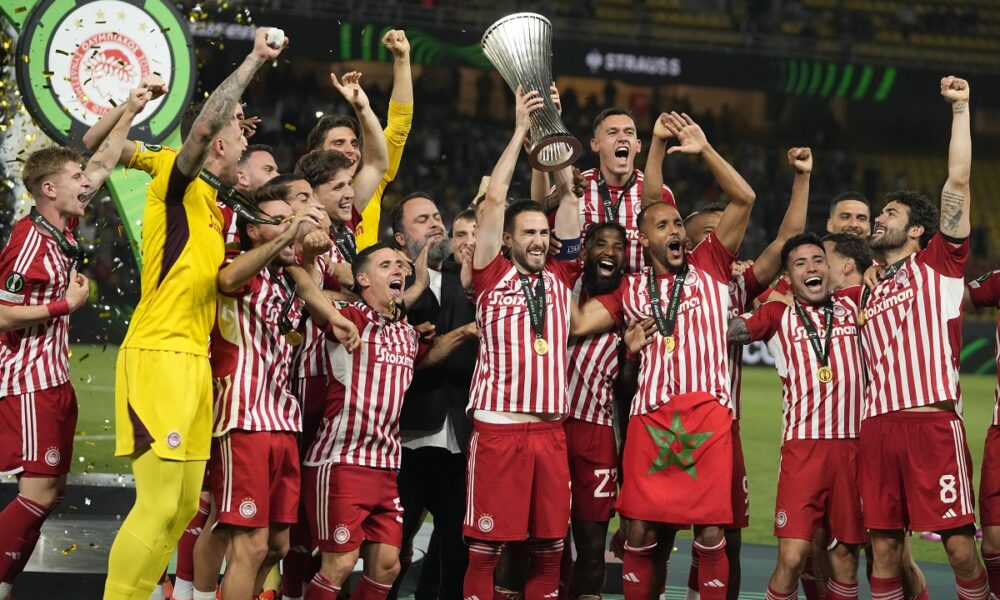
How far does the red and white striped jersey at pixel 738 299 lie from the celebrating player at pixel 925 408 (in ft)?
2.49

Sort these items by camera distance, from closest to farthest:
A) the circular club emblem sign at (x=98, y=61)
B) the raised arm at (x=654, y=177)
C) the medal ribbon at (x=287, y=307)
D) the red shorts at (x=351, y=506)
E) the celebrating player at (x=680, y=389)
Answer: the medal ribbon at (x=287, y=307) < the red shorts at (x=351, y=506) < the celebrating player at (x=680, y=389) < the raised arm at (x=654, y=177) < the circular club emblem sign at (x=98, y=61)

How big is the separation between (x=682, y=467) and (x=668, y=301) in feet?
2.36

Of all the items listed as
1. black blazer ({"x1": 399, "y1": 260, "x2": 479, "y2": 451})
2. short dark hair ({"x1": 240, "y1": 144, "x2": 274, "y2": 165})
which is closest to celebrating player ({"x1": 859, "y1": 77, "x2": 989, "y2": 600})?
black blazer ({"x1": 399, "y1": 260, "x2": 479, "y2": 451})

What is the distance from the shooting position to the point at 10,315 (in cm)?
532

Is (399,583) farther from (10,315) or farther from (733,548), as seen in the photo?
(10,315)

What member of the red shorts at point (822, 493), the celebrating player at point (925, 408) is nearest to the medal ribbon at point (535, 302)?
the red shorts at point (822, 493)

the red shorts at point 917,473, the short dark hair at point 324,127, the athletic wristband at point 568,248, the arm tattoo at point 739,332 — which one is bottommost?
the red shorts at point 917,473

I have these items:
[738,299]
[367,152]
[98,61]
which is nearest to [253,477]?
[367,152]

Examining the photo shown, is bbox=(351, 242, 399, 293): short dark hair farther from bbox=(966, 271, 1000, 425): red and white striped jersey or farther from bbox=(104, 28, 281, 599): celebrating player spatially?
bbox=(966, 271, 1000, 425): red and white striped jersey

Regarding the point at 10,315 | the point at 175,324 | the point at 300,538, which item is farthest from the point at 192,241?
the point at 300,538

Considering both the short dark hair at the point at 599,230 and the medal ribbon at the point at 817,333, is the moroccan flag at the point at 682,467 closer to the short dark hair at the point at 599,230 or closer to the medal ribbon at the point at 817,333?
the medal ribbon at the point at 817,333

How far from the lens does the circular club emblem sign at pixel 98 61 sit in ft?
23.6

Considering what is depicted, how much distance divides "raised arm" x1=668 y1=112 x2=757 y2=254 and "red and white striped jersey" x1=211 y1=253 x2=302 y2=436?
5.94 feet

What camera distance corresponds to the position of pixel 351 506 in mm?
5094
